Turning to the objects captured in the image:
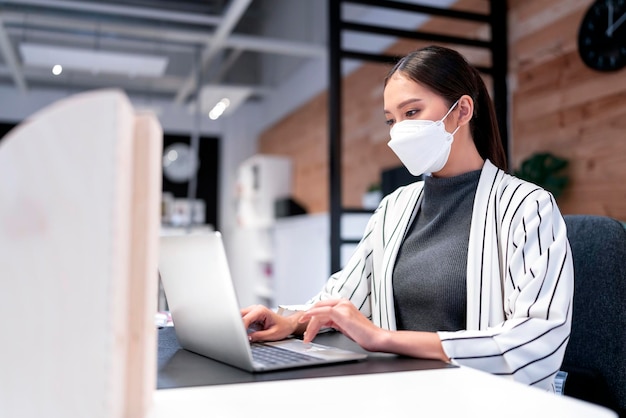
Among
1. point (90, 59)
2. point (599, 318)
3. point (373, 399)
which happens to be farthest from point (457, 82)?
point (90, 59)

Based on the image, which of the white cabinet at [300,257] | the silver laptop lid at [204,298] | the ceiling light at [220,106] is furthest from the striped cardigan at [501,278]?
the ceiling light at [220,106]

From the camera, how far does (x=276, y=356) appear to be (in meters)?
0.96

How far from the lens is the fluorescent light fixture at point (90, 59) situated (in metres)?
5.29

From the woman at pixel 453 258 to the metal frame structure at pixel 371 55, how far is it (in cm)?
155

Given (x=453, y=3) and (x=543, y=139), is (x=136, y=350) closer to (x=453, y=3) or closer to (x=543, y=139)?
(x=543, y=139)

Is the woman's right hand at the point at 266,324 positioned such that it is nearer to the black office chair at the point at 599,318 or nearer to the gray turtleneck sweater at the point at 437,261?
the gray turtleneck sweater at the point at 437,261

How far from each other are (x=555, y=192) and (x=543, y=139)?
382 millimetres

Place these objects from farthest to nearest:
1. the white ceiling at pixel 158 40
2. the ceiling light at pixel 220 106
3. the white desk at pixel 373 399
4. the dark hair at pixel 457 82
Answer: the ceiling light at pixel 220 106
the white ceiling at pixel 158 40
the dark hair at pixel 457 82
the white desk at pixel 373 399

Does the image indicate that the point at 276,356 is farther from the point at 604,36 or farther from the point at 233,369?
the point at 604,36

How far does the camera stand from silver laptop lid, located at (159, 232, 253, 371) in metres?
0.87

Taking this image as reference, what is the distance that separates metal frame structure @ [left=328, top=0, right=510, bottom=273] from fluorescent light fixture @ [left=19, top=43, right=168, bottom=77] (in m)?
2.71

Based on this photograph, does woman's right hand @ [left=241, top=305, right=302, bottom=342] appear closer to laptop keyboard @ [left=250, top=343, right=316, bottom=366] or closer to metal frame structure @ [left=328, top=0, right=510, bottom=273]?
laptop keyboard @ [left=250, top=343, right=316, bottom=366]

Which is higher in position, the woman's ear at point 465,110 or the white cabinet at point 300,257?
the woman's ear at point 465,110

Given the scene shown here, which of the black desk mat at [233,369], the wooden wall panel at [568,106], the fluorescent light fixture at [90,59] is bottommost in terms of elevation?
the black desk mat at [233,369]
